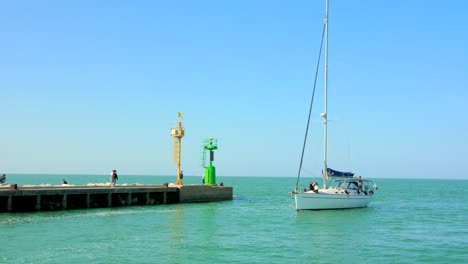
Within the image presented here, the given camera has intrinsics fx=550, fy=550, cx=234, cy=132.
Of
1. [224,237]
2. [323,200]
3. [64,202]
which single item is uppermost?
[323,200]

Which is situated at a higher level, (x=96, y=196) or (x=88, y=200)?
(x=96, y=196)

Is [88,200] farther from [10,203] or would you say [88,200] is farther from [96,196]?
[10,203]

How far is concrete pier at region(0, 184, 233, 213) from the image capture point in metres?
34.5

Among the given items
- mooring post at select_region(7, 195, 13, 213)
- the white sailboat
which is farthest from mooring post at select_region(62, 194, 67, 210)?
the white sailboat

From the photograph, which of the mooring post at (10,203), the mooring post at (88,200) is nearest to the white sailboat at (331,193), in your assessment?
the mooring post at (88,200)

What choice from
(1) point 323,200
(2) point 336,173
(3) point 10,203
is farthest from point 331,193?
(3) point 10,203

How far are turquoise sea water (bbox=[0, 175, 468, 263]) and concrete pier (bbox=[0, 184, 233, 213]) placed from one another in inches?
59.5

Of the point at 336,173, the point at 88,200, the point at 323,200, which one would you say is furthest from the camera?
the point at 336,173

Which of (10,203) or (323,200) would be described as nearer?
(10,203)

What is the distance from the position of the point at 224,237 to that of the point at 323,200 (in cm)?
1466

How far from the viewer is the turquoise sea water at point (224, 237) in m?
21.0

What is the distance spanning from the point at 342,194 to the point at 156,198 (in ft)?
48.6

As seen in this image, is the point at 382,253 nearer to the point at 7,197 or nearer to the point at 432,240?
the point at 432,240

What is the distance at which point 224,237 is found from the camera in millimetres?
26219
